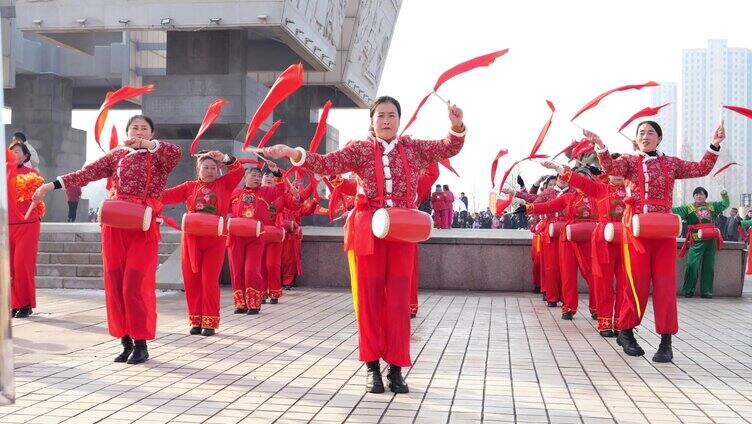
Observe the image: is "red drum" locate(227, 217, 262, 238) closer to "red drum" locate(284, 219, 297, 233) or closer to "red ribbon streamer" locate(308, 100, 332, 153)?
"red drum" locate(284, 219, 297, 233)

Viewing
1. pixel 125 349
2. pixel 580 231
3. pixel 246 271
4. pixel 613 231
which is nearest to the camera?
pixel 125 349

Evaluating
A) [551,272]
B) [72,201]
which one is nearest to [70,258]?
[551,272]

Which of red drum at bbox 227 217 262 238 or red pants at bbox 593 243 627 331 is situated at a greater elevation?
red drum at bbox 227 217 262 238

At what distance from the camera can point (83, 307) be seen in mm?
10141

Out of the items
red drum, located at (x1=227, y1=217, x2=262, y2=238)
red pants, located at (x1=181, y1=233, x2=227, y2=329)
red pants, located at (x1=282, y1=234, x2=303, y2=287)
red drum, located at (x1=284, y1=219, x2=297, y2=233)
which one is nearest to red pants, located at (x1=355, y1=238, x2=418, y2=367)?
red pants, located at (x1=181, y1=233, x2=227, y2=329)

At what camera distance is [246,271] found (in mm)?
9930

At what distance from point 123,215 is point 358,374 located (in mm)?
2028

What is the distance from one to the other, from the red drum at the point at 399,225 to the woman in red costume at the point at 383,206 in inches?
3.9

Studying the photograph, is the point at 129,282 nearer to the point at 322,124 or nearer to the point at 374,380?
the point at 322,124

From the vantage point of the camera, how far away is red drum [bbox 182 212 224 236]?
7723 millimetres

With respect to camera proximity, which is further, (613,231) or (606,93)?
(613,231)

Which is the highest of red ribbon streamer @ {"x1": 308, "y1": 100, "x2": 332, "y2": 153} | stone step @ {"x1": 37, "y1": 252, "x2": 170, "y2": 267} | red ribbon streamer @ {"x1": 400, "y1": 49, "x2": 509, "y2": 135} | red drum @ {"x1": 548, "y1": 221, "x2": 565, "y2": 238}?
red ribbon streamer @ {"x1": 400, "y1": 49, "x2": 509, "y2": 135}

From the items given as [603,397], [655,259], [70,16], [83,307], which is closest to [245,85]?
[70,16]

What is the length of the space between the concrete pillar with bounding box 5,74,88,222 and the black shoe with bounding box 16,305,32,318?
1959 centimetres
